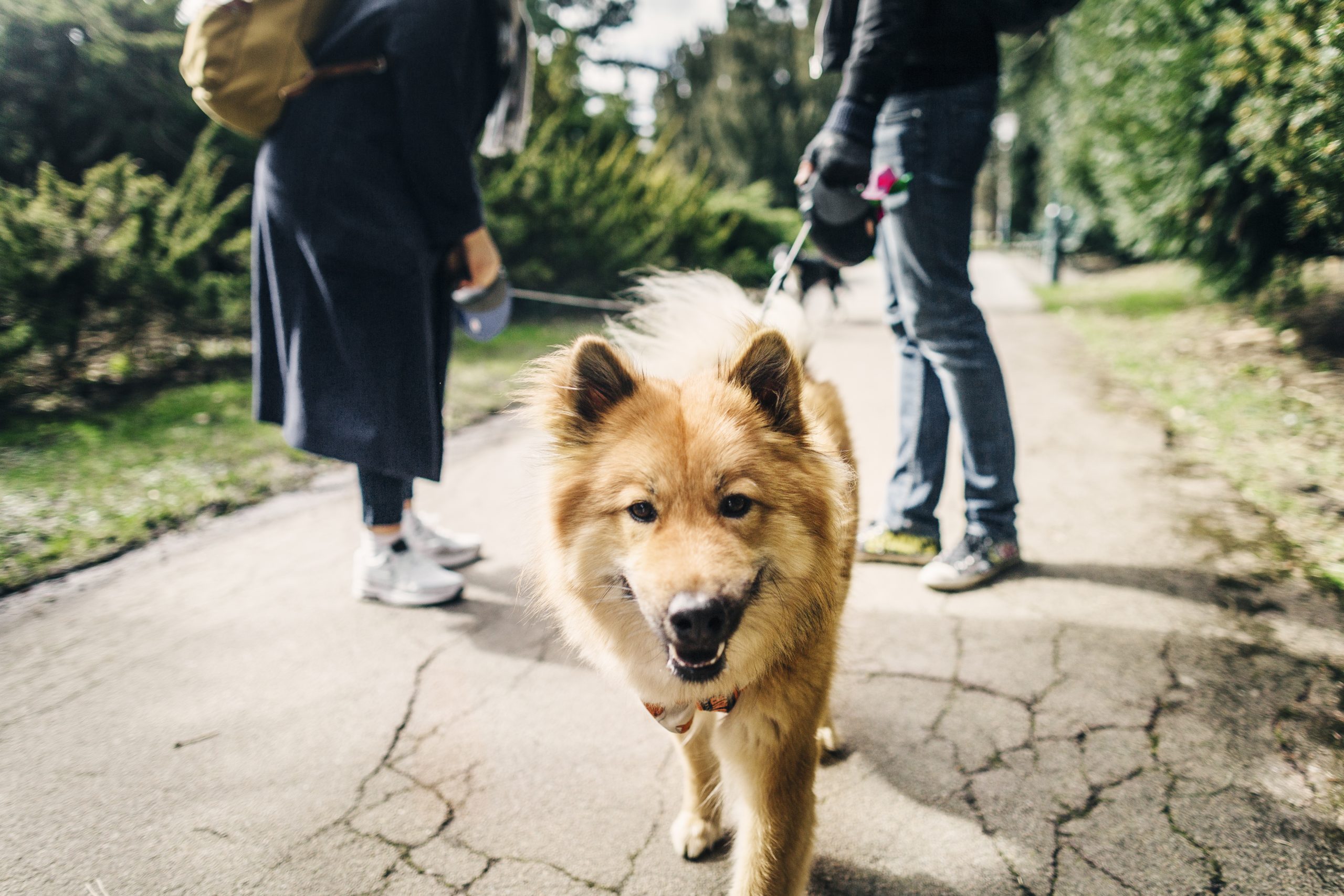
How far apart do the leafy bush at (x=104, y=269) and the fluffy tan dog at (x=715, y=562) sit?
4925 millimetres

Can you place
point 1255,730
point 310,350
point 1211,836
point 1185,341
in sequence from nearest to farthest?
1. point 1211,836
2. point 1255,730
3. point 310,350
4. point 1185,341

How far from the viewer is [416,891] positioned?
167 centimetres

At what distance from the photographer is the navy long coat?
93.3 inches

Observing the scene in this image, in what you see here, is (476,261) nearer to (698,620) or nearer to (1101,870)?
(698,620)

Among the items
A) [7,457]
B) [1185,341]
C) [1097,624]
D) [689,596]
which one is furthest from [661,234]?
[689,596]

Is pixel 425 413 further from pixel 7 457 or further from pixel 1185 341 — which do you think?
pixel 1185 341

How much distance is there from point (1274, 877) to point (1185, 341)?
618 cm

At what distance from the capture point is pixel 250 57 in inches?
90.7

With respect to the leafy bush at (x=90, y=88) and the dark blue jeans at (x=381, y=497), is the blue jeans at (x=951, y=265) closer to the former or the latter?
the dark blue jeans at (x=381, y=497)

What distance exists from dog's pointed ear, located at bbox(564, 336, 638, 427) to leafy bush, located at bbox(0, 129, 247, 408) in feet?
16.2

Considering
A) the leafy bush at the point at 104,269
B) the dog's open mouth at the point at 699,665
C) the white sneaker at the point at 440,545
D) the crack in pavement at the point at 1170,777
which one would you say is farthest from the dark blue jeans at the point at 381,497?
the leafy bush at the point at 104,269

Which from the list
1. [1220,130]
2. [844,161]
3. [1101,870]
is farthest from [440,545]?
[1220,130]

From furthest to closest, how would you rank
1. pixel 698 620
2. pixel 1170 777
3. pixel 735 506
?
1. pixel 1170 777
2. pixel 735 506
3. pixel 698 620

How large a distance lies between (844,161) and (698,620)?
193 centimetres
